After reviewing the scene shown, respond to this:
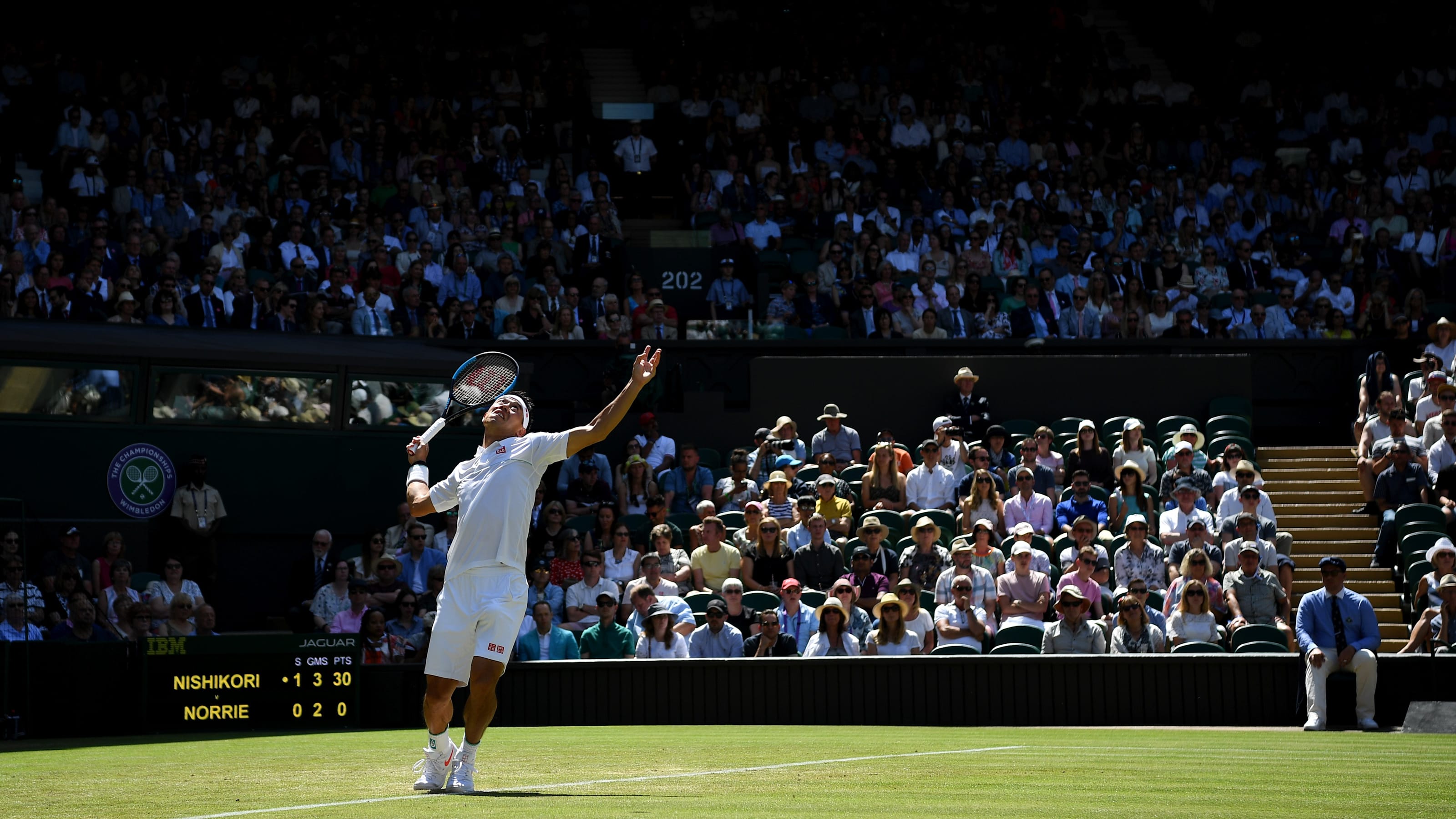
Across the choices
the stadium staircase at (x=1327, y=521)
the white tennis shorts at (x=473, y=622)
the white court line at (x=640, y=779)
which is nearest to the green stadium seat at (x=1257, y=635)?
the stadium staircase at (x=1327, y=521)

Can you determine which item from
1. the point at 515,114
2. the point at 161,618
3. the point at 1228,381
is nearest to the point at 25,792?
the point at 161,618

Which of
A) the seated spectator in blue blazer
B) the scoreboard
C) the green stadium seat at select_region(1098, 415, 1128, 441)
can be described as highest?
the seated spectator in blue blazer

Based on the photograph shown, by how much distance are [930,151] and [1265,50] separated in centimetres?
853

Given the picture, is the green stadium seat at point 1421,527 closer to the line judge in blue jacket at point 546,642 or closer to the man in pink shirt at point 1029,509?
the man in pink shirt at point 1029,509

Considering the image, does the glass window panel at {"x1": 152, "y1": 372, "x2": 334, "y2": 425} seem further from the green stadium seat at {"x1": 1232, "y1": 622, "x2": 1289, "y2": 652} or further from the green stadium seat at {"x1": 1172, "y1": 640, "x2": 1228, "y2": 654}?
the green stadium seat at {"x1": 1232, "y1": 622, "x2": 1289, "y2": 652}

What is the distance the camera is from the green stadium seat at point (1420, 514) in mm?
15883

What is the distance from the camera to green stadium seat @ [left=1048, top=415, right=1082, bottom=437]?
18.9m

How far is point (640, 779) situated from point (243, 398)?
11320mm

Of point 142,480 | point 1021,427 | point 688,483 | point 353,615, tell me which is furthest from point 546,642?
point 1021,427

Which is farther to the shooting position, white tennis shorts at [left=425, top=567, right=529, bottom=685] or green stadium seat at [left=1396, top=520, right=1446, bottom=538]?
green stadium seat at [left=1396, top=520, right=1446, bottom=538]

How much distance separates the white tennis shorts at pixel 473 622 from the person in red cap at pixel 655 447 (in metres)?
10.9

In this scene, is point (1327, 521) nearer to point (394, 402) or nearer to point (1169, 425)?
point (1169, 425)

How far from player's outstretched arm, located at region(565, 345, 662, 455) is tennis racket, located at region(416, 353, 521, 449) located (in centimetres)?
59

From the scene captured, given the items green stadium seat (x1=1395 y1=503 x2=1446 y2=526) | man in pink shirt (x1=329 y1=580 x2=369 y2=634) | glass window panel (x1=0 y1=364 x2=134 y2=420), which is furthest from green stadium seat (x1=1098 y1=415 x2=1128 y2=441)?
glass window panel (x1=0 y1=364 x2=134 y2=420)
